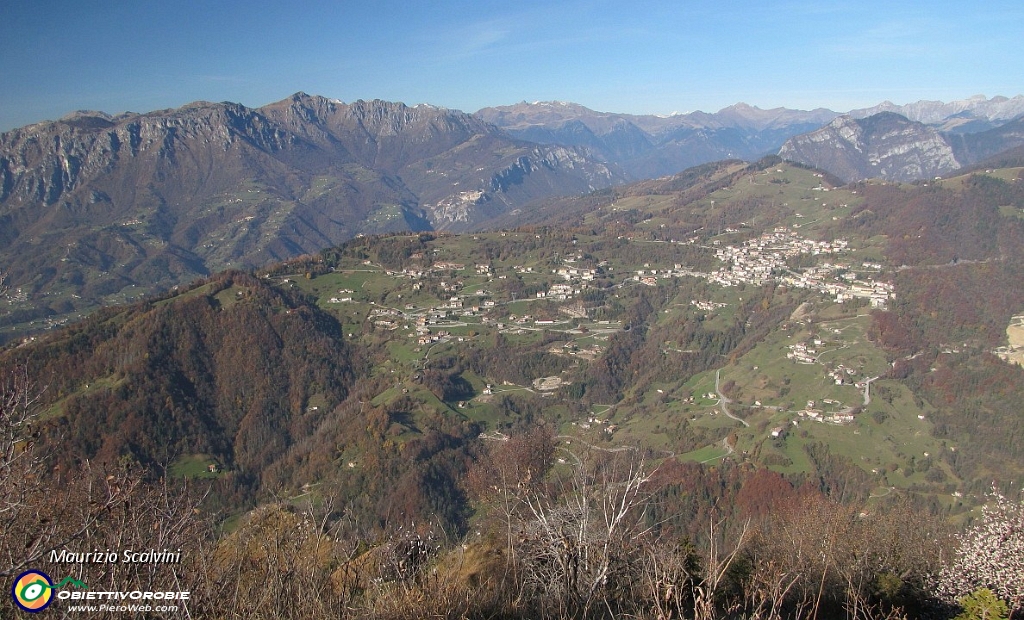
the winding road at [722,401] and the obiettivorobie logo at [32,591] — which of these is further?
the winding road at [722,401]

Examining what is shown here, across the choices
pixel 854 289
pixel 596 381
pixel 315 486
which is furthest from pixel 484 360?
pixel 854 289

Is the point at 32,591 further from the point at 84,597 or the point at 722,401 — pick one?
the point at 722,401

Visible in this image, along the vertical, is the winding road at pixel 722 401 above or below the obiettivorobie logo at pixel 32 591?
below

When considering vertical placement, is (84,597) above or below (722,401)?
above

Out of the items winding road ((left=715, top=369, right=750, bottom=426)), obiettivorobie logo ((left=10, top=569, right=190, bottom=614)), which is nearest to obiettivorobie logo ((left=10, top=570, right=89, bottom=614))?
obiettivorobie logo ((left=10, top=569, right=190, bottom=614))

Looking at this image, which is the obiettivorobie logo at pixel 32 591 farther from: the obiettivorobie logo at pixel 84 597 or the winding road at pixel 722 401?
the winding road at pixel 722 401

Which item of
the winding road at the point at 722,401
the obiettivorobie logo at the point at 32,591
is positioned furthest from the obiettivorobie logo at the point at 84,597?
the winding road at the point at 722,401

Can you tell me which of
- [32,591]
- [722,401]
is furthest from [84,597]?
[722,401]

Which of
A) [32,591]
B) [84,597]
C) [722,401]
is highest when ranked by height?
[32,591]

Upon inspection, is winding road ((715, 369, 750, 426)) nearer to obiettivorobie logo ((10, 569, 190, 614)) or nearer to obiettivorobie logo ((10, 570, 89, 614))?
obiettivorobie logo ((10, 569, 190, 614))

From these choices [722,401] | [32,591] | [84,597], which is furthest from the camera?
[722,401]
